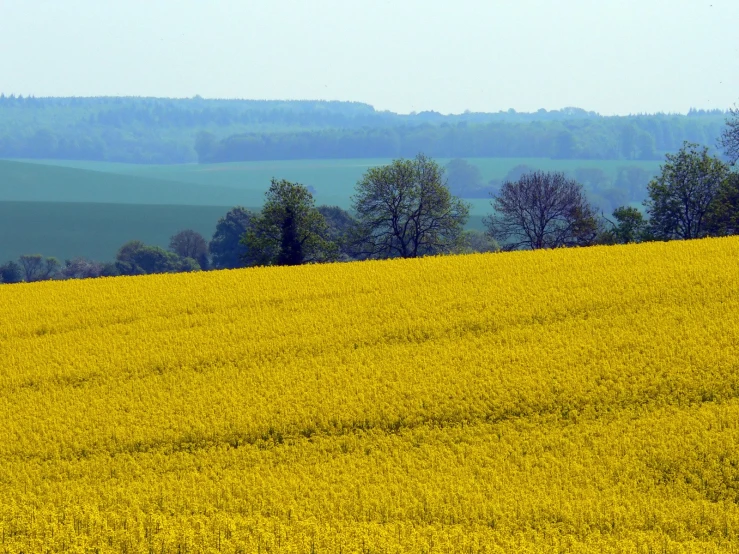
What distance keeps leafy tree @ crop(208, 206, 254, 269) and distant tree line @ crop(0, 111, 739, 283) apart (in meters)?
38.4

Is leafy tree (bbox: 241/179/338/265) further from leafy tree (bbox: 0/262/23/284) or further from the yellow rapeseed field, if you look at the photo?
leafy tree (bbox: 0/262/23/284)

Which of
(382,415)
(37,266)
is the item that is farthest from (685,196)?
(37,266)

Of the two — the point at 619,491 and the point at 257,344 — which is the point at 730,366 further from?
the point at 257,344

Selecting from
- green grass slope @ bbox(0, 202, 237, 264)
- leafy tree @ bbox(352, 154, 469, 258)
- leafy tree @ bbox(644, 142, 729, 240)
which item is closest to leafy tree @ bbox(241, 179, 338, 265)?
leafy tree @ bbox(352, 154, 469, 258)

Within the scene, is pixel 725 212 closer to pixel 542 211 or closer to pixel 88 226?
pixel 542 211

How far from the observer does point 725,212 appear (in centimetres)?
5266

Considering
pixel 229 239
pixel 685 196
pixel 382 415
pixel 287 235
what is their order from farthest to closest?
pixel 229 239 < pixel 685 196 < pixel 287 235 < pixel 382 415

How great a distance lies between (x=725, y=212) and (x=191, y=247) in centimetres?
7020

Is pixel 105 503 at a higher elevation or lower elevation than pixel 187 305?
lower

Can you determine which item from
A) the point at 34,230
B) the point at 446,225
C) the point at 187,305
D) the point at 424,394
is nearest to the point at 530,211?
the point at 446,225

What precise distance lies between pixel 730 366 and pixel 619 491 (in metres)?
6.74

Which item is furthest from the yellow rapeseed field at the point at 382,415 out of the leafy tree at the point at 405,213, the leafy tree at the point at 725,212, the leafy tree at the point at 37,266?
the leafy tree at the point at 37,266

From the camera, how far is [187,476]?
659 inches

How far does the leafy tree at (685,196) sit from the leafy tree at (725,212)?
0.86 m
